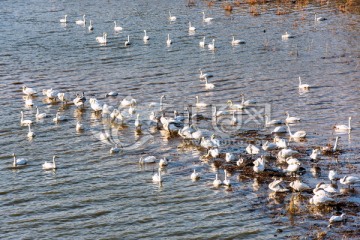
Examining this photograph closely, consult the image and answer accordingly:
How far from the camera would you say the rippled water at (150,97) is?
21594 millimetres

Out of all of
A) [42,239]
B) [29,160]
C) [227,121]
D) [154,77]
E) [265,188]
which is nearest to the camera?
[42,239]

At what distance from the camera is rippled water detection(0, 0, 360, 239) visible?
21.6m

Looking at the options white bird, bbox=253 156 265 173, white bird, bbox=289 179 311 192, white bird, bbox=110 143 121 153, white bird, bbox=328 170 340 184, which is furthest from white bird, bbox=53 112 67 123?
white bird, bbox=328 170 340 184

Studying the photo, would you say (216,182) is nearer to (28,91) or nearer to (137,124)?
(137,124)

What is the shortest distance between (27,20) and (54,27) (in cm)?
325

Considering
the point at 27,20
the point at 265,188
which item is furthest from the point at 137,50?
the point at 265,188

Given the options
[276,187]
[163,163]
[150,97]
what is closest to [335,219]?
[276,187]

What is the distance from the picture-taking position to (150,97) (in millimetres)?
34219

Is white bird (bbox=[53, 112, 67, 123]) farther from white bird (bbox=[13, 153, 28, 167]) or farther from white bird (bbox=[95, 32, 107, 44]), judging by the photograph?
white bird (bbox=[95, 32, 107, 44])

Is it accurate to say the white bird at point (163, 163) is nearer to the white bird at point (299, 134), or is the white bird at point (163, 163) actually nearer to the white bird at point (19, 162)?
the white bird at point (19, 162)

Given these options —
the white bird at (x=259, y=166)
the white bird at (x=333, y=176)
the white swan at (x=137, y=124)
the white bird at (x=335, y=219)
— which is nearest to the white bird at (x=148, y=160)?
the white bird at (x=259, y=166)

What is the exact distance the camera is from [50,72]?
39.2 meters

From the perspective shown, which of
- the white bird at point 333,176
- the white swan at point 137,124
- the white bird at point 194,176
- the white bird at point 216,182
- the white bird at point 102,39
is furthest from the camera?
the white bird at point 102,39

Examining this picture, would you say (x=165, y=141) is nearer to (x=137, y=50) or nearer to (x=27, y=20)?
(x=137, y=50)
